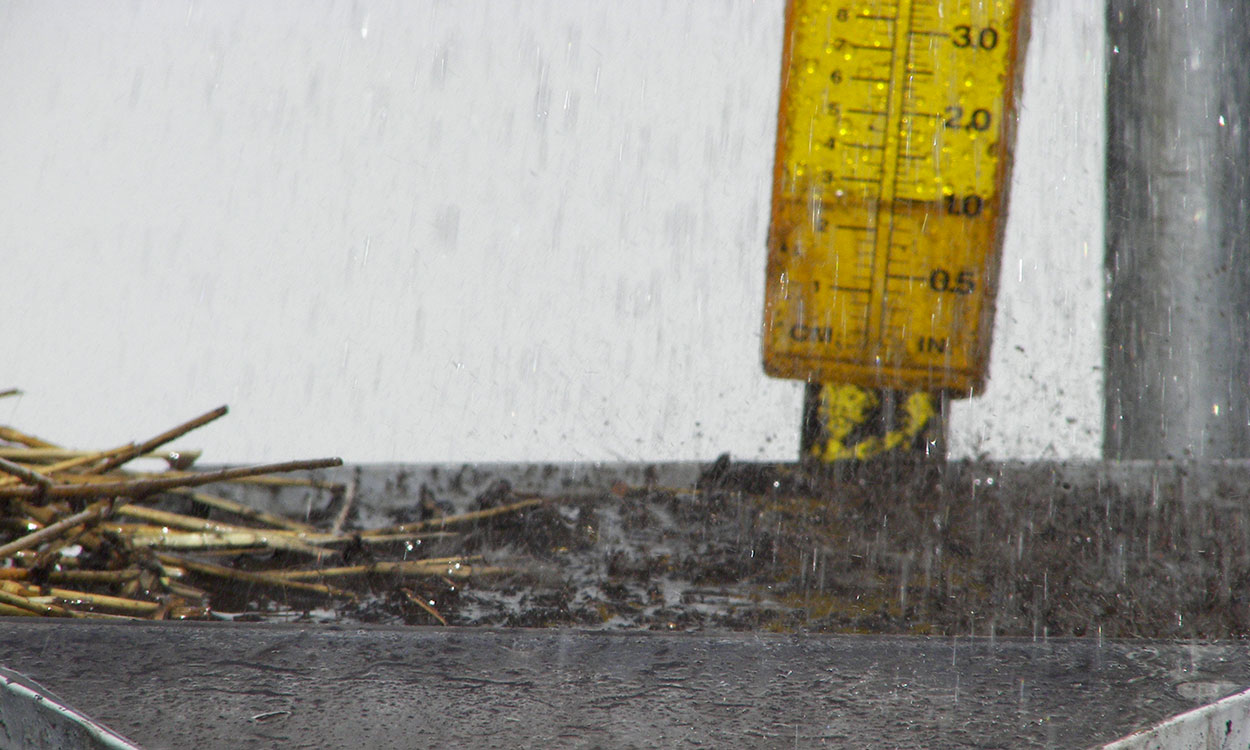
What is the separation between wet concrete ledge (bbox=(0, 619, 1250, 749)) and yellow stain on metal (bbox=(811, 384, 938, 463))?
2.15 feet

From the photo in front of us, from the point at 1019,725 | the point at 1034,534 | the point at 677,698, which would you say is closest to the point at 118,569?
the point at 677,698

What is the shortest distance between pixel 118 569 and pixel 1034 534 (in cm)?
97

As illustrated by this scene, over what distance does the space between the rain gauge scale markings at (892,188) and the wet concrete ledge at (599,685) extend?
0.71 metres

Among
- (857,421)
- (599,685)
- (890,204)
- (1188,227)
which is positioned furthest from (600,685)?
(1188,227)

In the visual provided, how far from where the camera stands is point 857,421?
50.5 inches

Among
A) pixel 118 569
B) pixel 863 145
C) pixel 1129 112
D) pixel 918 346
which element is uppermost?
pixel 1129 112

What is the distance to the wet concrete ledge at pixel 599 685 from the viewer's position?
47cm

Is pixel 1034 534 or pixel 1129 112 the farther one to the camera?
pixel 1129 112

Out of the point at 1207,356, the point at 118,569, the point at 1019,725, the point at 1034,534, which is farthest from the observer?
the point at 1207,356

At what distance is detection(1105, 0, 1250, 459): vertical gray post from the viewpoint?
138cm

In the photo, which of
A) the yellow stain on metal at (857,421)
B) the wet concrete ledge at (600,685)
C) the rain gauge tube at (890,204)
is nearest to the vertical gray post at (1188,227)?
the rain gauge tube at (890,204)

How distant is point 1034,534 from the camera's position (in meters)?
1.05

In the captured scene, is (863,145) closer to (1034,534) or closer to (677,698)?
(1034,534)

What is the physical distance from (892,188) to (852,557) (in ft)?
1.74
